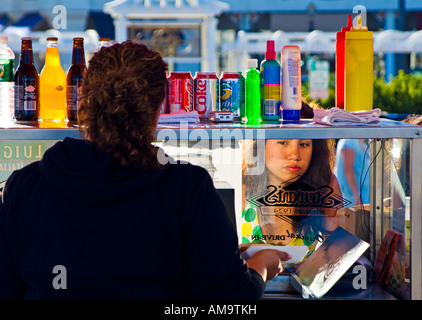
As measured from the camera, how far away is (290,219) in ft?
7.81

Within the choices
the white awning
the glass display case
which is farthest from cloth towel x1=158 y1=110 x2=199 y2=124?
the white awning

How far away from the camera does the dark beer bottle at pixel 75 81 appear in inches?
90.9

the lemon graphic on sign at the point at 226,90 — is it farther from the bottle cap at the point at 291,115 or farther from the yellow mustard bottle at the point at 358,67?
the yellow mustard bottle at the point at 358,67

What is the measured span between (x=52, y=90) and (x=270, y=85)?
2.83 ft

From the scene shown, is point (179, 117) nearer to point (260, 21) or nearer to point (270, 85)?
point (270, 85)

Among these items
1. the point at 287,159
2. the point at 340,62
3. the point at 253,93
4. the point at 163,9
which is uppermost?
the point at 163,9

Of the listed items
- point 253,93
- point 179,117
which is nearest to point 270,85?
point 253,93

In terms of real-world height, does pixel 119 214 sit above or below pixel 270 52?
below

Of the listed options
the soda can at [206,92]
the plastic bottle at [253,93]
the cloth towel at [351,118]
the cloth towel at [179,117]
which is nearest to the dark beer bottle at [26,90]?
the cloth towel at [179,117]

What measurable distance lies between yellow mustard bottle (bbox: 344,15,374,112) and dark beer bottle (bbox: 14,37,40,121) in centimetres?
124

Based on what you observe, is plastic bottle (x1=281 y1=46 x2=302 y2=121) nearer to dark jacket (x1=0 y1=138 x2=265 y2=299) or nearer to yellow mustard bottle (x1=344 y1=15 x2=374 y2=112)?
yellow mustard bottle (x1=344 y1=15 x2=374 y2=112)

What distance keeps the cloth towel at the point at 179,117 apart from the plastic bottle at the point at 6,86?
23.6 inches

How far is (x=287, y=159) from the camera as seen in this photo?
2.36 m
